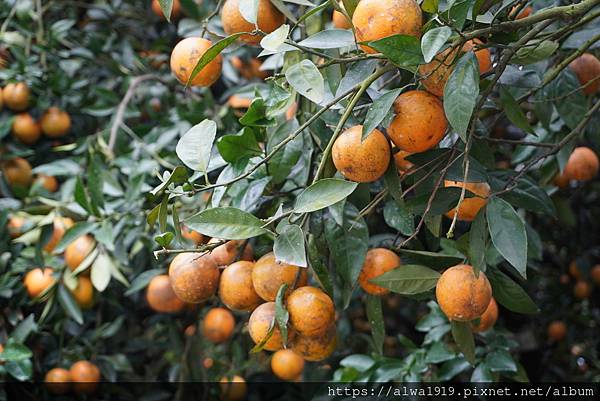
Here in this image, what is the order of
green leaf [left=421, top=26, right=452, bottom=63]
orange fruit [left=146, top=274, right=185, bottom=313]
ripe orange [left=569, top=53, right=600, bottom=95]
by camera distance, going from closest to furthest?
green leaf [left=421, top=26, right=452, bottom=63]
ripe orange [left=569, top=53, right=600, bottom=95]
orange fruit [left=146, top=274, right=185, bottom=313]

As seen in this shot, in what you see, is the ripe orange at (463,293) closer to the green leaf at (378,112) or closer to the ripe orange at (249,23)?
the green leaf at (378,112)

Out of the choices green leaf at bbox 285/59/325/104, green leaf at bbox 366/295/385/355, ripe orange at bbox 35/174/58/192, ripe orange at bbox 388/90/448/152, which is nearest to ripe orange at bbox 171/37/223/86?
green leaf at bbox 285/59/325/104

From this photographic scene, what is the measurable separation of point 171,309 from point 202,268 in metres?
0.49

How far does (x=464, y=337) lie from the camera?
0.93 m

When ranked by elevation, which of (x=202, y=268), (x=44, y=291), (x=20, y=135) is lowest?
(x=44, y=291)

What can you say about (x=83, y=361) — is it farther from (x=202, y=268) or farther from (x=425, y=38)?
(x=425, y=38)

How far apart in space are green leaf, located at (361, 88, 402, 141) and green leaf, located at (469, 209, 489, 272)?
0.64ft

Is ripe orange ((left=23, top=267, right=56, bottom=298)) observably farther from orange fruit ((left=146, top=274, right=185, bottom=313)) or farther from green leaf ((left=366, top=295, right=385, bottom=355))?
green leaf ((left=366, top=295, right=385, bottom=355))

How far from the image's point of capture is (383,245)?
1097mm

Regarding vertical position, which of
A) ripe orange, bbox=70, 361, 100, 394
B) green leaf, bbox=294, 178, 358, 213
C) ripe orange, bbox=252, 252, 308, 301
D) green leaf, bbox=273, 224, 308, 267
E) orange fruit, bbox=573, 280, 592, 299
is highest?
green leaf, bbox=294, 178, 358, 213

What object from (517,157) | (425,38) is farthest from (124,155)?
(425,38)

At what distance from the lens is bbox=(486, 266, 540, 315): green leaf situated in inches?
37.0

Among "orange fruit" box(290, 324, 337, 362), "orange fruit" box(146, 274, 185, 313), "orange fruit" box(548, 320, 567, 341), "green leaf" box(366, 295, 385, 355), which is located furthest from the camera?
"orange fruit" box(548, 320, 567, 341)

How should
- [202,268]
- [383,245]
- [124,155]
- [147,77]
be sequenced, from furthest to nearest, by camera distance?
[147,77] < [124,155] < [383,245] < [202,268]
